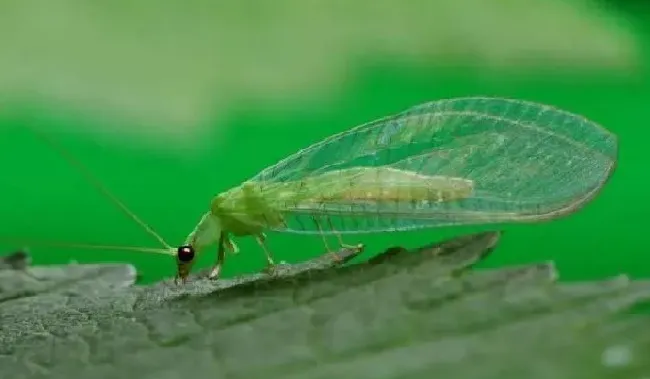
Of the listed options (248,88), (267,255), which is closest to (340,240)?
(267,255)

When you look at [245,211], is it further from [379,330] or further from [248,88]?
[248,88]

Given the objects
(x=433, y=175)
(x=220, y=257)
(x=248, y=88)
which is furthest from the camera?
(x=248, y=88)

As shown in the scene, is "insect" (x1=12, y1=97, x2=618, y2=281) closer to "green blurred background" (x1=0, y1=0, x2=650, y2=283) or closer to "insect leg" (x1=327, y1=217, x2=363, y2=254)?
"insect leg" (x1=327, y1=217, x2=363, y2=254)

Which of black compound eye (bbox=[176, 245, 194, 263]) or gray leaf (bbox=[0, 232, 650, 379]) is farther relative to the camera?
black compound eye (bbox=[176, 245, 194, 263])

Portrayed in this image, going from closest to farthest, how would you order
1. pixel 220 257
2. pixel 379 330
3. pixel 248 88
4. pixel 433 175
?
1. pixel 379 330
2. pixel 433 175
3. pixel 220 257
4. pixel 248 88

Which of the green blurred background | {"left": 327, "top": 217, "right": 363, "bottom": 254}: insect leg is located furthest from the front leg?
the green blurred background

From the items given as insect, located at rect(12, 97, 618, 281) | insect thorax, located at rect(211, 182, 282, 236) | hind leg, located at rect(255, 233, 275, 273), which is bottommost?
hind leg, located at rect(255, 233, 275, 273)

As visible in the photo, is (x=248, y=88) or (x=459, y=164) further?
(x=248, y=88)
